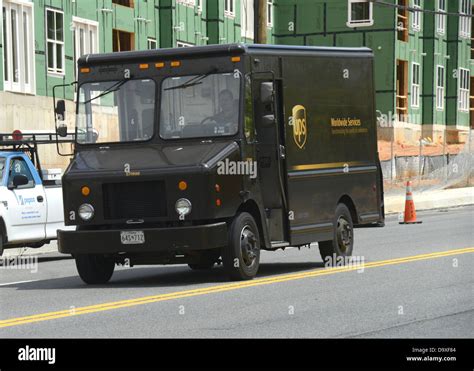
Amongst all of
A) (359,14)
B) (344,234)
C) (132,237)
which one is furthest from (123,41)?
(132,237)

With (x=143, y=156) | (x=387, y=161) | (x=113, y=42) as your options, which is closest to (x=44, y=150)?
(x=113, y=42)

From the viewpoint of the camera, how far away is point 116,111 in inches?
653

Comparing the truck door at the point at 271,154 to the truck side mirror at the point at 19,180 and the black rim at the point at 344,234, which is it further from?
the truck side mirror at the point at 19,180

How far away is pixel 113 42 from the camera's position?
43.4m

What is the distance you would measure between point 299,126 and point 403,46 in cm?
4524

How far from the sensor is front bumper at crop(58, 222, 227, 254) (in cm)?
1516

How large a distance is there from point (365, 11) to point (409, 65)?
13.0 feet

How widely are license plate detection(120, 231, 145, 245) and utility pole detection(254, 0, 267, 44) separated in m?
13.5

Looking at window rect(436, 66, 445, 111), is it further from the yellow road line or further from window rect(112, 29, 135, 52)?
the yellow road line

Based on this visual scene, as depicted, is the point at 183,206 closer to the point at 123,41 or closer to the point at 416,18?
the point at 123,41

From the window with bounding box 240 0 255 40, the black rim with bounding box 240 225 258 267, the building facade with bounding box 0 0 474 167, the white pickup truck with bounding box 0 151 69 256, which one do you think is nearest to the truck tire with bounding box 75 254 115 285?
the black rim with bounding box 240 225 258 267

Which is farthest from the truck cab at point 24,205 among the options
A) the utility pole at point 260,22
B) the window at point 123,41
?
the window at point 123,41

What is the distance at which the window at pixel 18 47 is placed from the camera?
117 ft

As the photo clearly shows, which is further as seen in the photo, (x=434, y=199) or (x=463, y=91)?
(x=463, y=91)
